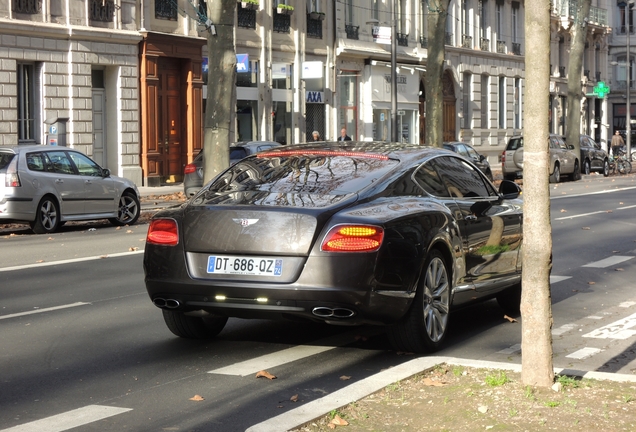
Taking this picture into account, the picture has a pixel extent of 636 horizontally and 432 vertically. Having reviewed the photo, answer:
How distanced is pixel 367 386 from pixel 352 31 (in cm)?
4209

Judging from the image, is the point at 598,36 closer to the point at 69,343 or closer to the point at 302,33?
the point at 302,33

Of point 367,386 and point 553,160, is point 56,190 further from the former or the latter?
point 553,160

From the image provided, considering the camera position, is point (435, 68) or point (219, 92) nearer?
point (219, 92)

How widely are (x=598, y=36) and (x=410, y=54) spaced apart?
33052mm

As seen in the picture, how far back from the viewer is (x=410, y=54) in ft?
172

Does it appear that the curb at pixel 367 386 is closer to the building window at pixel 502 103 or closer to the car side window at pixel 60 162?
the car side window at pixel 60 162

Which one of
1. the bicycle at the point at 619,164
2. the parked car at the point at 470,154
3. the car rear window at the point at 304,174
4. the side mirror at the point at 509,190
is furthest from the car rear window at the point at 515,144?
the car rear window at the point at 304,174

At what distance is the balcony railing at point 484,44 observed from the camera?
60.4m

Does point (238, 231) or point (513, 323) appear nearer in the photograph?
point (238, 231)

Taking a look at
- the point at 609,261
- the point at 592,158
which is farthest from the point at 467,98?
the point at 609,261

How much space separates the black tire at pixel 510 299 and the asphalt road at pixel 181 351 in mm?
164

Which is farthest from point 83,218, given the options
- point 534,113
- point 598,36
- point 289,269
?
point 598,36

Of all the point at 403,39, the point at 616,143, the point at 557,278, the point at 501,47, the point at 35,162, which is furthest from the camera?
the point at 501,47

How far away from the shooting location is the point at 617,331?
947 centimetres
